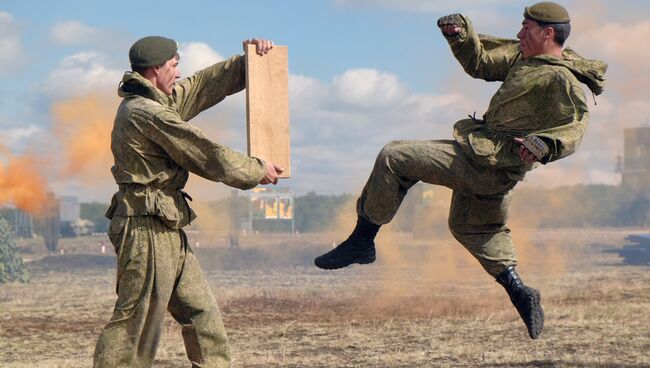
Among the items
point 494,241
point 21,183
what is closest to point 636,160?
point 21,183

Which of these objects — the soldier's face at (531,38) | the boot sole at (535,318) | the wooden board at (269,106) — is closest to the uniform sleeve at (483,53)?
the soldier's face at (531,38)

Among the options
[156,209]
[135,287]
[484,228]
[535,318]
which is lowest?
[535,318]

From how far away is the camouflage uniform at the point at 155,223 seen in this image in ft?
22.2

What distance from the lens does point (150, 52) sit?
694 centimetres

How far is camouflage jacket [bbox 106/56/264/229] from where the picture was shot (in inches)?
266

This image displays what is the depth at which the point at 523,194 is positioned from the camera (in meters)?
59.6

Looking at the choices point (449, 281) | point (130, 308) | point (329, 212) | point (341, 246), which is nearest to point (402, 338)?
point (341, 246)

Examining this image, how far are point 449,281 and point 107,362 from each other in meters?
24.9

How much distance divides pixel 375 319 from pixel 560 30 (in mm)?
10674

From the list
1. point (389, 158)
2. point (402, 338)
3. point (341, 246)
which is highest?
point (389, 158)

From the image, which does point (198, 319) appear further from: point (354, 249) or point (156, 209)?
point (354, 249)

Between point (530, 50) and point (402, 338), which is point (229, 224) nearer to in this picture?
point (402, 338)

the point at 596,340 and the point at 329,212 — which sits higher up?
the point at 329,212

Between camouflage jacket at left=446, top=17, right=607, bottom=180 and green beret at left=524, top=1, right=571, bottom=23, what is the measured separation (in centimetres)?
27
